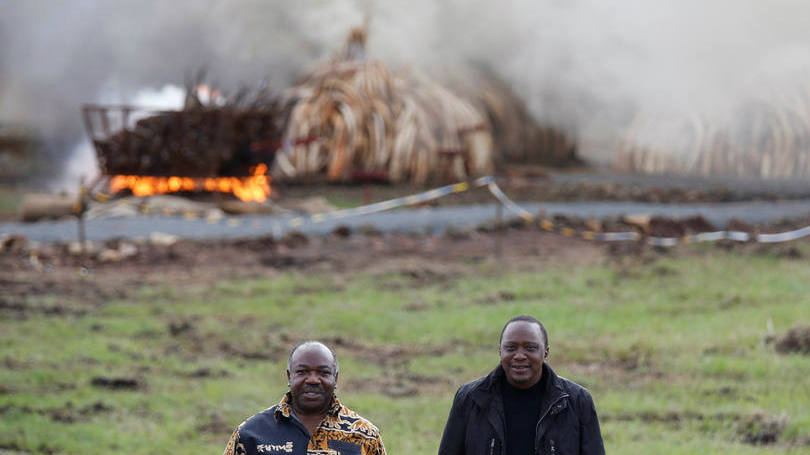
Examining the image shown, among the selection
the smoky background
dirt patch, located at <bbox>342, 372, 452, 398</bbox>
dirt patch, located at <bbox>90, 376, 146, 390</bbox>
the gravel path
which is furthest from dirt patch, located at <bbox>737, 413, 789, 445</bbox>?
the smoky background

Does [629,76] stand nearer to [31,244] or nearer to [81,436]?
[31,244]

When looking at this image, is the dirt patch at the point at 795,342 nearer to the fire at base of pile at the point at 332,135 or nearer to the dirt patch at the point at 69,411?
the dirt patch at the point at 69,411

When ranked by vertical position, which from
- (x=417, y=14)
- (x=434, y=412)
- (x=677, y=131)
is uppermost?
(x=417, y=14)

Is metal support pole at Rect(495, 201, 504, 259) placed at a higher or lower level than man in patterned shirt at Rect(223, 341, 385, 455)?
lower

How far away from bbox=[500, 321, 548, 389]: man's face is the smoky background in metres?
19.9

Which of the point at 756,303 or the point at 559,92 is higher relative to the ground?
the point at 559,92

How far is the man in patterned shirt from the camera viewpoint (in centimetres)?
405

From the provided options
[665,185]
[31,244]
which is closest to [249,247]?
[31,244]

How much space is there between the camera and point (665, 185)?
22.0 m

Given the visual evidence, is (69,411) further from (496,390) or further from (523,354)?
(523,354)

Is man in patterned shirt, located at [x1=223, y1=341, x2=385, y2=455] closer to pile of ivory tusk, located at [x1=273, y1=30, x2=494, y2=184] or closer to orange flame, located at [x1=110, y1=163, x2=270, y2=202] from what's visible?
orange flame, located at [x1=110, y1=163, x2=270, y2=202]

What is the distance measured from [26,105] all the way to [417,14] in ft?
29.9

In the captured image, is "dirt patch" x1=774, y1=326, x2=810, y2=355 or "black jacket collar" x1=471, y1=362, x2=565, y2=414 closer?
"black jacket collar" x1=471, y1=362, x2=565, y2=414

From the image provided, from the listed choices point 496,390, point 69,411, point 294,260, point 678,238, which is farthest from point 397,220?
point 496,390
